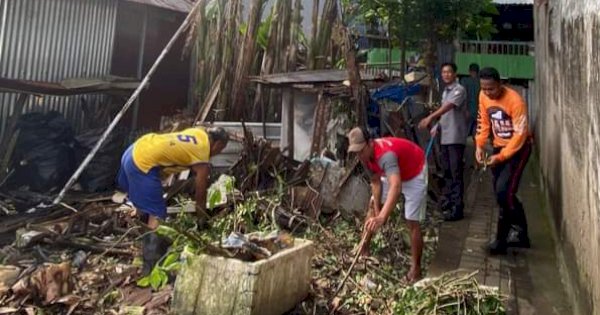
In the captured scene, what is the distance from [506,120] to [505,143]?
21 centimetres

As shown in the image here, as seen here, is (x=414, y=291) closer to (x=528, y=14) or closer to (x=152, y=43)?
(x=152, y=43)

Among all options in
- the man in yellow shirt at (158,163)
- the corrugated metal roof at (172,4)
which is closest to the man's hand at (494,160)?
the man in yellow shirt at (158,163)

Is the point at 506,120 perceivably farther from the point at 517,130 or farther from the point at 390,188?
the point at 390,188

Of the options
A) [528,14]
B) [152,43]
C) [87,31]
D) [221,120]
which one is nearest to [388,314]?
[221,120]

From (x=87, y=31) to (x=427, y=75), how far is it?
5558mm

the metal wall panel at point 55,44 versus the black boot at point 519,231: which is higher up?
the metal wall panel at point 55,44

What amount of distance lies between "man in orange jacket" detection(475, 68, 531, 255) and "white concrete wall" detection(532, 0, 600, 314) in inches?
14.5

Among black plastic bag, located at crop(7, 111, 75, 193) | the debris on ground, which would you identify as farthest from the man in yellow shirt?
black plastic bag, located at crop(7, 111, 75, 193)

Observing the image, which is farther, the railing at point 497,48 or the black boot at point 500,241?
the railing at point 497,48

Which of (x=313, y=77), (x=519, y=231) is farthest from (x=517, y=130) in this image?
A: (x=313, y=77)

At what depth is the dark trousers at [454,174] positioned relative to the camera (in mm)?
6574

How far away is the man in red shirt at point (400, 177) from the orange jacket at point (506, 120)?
3.12 feet

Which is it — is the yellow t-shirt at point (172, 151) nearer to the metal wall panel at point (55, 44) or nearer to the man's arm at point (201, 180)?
the man's arm at point (201, 180)

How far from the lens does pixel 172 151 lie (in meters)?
5.05
